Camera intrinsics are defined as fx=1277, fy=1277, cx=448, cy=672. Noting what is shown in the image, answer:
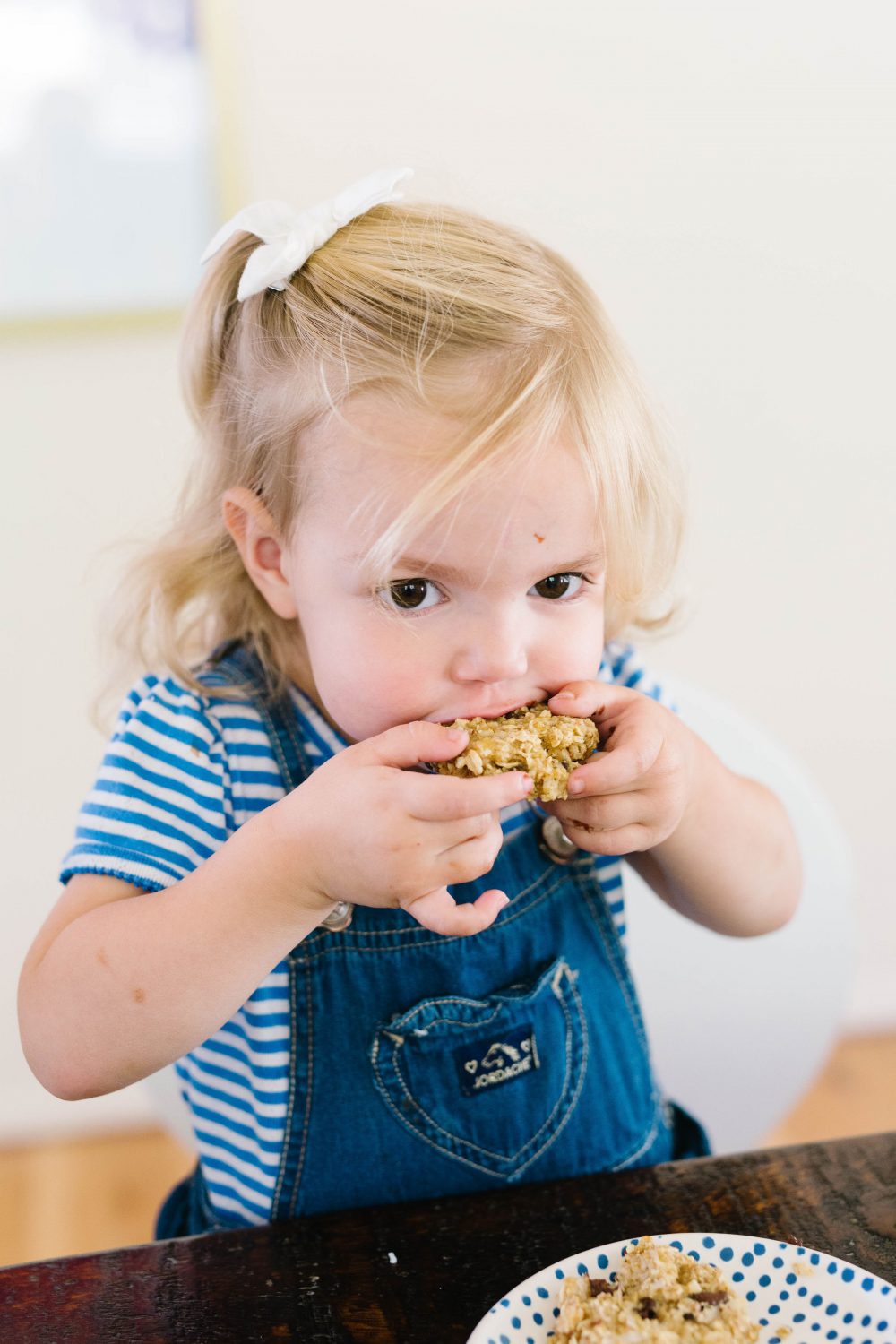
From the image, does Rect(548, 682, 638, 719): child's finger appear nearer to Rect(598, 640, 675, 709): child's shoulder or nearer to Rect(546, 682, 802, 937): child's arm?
Rect(546, 682, 802, 937): child's arm

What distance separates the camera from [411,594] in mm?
777

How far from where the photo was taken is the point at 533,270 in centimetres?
84

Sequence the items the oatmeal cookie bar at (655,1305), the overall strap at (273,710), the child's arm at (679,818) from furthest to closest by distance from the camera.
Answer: the overall strap at (273,710) → the child's arm at (679,818) → the oatmeal cookie bar at (655,1305)

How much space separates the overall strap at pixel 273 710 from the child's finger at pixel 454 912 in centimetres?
21

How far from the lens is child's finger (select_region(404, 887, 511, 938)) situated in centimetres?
71

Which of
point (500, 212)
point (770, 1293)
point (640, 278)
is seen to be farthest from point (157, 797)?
point (640, 278)

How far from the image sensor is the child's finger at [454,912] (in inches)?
28.0

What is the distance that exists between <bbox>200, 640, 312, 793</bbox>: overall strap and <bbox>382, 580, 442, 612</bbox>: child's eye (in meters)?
0.20

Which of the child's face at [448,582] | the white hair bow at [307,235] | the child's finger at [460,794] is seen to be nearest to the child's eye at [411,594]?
the child's face at [448,582]

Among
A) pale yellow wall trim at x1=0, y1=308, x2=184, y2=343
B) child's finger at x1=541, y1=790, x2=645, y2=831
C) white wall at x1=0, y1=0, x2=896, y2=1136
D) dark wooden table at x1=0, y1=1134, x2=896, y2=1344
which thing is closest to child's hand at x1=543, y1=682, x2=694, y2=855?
child's finger at x1=541, y1=790, x2=645, y2=831

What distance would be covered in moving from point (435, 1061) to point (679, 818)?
242 mm

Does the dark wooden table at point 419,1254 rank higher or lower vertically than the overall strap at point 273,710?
lower

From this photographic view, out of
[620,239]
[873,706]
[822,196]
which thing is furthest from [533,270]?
[873,706]

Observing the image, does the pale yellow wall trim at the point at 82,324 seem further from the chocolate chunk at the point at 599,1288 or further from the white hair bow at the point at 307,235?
the chocolate chunk at the point at 599,1288
